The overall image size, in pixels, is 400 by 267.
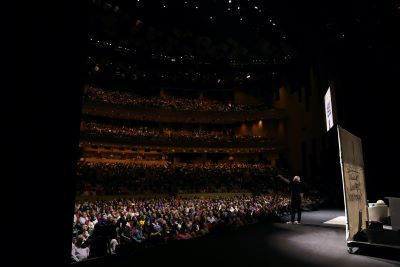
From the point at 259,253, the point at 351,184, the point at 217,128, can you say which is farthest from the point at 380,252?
the point at 217,128

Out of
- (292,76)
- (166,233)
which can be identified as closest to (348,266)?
(166,233)

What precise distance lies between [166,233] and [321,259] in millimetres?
5291

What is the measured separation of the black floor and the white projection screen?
0.43 meters

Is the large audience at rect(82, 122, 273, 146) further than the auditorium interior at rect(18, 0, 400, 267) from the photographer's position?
Yes

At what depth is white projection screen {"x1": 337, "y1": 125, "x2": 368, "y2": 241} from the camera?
4411mm

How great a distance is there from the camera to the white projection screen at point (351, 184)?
4.41 meters

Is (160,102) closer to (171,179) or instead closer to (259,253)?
(171,179)

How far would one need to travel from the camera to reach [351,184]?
195 inches

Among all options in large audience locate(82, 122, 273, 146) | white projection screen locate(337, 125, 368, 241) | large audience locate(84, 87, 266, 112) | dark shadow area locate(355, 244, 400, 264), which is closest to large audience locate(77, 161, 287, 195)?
large audience locate(82, 122, 273, 146)

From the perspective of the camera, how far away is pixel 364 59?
968cm

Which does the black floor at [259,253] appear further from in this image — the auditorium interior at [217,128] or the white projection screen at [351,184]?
the white projection screen at [351,184]

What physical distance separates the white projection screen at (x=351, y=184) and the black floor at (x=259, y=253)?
16.8 inches

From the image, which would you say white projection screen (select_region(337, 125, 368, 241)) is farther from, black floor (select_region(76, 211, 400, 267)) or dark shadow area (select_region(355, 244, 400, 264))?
black floor (select_region(76, 211, 400, 267))

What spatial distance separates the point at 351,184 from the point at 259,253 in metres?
2.10
